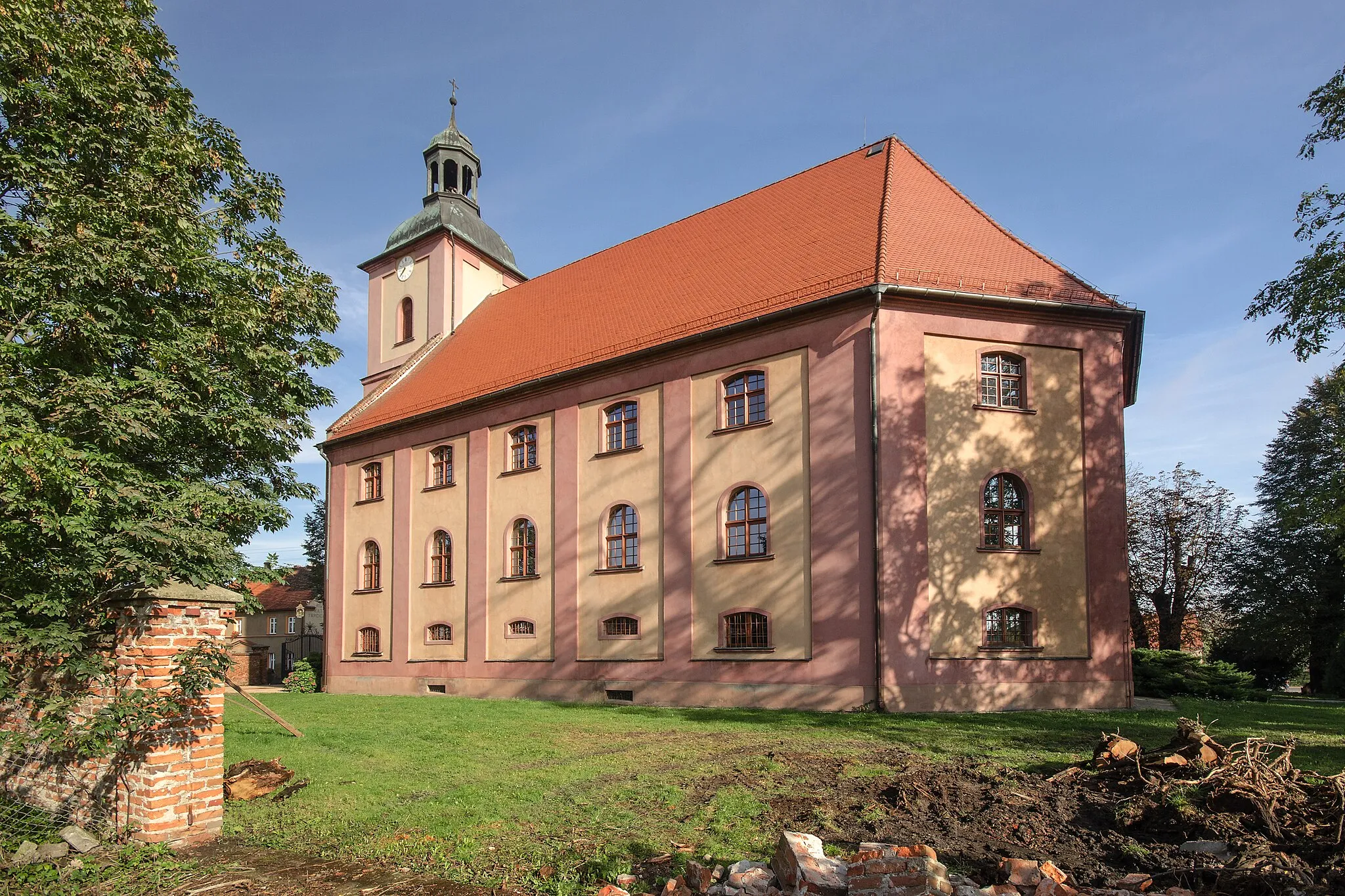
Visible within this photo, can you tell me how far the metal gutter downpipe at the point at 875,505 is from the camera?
15.8 m

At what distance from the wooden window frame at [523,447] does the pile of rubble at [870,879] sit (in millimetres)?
17228

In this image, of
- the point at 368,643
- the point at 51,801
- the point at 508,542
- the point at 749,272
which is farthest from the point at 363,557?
the point at 51,801

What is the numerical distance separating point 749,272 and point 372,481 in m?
14.0

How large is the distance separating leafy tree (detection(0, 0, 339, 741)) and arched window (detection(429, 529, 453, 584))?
12465 mm

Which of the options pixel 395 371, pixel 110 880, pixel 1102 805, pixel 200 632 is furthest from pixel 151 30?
pixel 395 371

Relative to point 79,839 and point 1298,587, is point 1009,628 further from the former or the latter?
point 1298,587

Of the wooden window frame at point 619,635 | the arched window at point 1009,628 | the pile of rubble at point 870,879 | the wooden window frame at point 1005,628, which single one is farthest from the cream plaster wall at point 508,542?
the pile of rubble at point 870,879

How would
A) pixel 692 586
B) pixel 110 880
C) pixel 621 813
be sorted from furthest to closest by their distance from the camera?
pixel 692 586 < pixel 621 813 < pixel 110 880

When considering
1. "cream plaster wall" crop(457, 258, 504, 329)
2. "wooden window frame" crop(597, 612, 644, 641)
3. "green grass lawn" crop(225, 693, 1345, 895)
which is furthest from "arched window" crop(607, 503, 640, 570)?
"cream plaster wall" crop(457, 258, 504, 329)

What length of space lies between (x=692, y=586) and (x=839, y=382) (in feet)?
17.5

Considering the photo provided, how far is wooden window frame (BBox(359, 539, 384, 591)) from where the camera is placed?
1035 inches

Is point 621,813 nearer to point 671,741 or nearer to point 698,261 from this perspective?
point 671,741

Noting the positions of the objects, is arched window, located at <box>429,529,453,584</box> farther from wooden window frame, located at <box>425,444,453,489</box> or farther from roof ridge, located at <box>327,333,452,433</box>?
roof ridge, located at <box>327,333,452,433</box>

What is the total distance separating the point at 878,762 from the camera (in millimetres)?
9859
